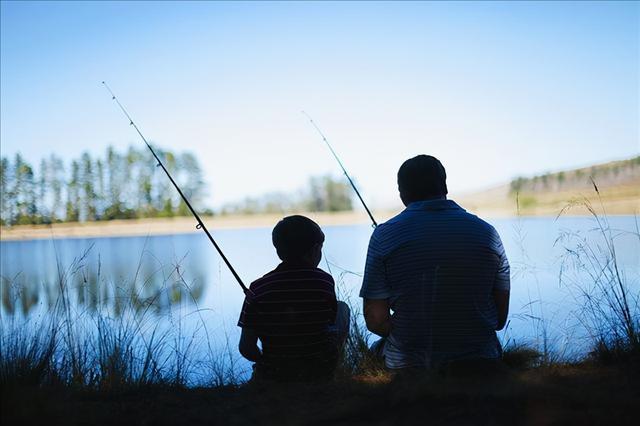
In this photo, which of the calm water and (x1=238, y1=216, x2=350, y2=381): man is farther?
the calm water

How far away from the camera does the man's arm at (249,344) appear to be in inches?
93.9

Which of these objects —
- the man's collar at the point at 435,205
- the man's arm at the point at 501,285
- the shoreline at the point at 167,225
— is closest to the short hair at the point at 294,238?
the man's collar at the point at 435,205

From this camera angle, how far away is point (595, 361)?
264 cm

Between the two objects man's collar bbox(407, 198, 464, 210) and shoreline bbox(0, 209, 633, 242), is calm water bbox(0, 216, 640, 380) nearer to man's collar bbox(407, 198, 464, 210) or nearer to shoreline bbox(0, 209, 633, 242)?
man's collar bbox(407, 198, 464, 210)

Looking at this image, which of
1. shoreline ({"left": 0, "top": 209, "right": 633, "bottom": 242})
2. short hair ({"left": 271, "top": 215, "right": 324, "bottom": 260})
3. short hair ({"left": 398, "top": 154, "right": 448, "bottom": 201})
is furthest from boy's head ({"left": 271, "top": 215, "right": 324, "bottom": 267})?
shoreline ({"left": 0, "top": 209, "right": 633, "bottom": 242})

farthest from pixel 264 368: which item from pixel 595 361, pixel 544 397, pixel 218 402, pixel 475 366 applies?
pixel 595 361

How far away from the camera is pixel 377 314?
2.11m

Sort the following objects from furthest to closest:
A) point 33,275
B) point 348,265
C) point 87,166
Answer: point 87,166, point 33,275, point 348,265

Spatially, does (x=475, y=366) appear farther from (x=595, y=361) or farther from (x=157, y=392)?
(x=157, y=392)

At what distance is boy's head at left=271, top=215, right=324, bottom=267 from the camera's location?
2336mm

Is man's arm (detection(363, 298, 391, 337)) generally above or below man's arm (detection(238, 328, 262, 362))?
above

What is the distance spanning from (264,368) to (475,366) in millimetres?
931

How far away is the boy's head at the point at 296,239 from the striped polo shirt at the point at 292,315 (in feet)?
0.15

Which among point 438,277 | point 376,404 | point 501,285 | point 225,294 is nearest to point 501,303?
point 501,285
